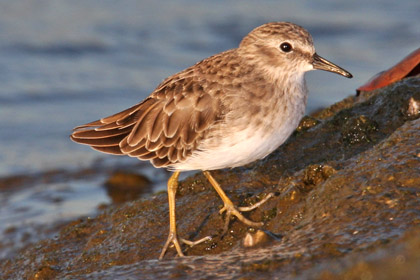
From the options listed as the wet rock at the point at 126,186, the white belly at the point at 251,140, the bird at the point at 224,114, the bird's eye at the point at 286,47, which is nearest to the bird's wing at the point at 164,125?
the bird at the point at 224,114

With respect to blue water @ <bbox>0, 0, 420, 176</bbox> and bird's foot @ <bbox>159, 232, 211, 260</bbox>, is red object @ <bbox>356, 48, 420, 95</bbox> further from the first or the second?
blue water @ <bbox>0, 0, 420, 176</bbox>

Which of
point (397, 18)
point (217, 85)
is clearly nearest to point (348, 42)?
point (397, 18)

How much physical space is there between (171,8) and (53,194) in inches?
278

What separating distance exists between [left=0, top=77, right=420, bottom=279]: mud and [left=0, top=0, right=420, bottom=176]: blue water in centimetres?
454

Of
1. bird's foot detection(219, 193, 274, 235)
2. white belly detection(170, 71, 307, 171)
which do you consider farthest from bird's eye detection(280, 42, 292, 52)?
bird's foot detection(219, 193, 274, 235)

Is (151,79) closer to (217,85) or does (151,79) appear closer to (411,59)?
(411,59)

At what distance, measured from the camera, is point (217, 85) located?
245 inches

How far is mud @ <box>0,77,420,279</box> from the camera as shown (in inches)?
172

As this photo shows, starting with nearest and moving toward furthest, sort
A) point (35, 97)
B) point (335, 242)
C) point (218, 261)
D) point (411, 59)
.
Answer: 1. point (335, 242)
2. point (218, 261)
3. point (411, 59)
4. point (35, 97)

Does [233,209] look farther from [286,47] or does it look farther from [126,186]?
[126,186]

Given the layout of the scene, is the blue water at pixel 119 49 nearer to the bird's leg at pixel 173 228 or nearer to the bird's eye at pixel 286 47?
the bird's leg at pixel 173 228

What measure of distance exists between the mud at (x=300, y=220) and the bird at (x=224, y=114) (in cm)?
28

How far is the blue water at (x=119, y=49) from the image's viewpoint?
1225 cm

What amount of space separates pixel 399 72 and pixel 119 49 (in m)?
8.01
